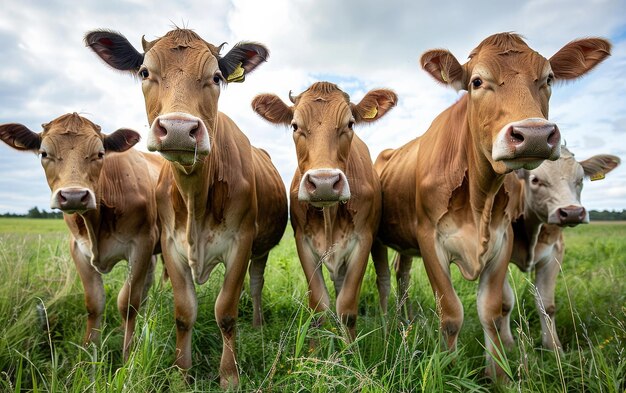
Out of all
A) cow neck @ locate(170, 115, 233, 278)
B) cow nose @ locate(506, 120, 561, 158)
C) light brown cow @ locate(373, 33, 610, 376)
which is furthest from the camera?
cow neck @ locate(170, 115, 233, 278)

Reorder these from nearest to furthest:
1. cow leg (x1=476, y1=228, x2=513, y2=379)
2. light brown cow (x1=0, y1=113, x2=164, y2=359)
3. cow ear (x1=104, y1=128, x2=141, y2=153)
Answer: cow leg (x1=476, y1=228, x2=513, y2=379), light brown cow (x1=0, y1=113, x2=164, y2=359), cow ear (x1=104, y1=128, x2=141, y2=153)

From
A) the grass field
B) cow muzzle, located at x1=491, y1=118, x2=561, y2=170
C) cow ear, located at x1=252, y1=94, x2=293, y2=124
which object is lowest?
the grass field

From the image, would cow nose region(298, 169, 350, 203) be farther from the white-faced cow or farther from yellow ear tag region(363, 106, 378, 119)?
the white-faced cow

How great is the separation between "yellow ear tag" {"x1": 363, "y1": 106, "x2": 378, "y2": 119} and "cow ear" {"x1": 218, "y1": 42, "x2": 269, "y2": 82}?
129cm

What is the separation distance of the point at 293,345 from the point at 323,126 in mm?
2126

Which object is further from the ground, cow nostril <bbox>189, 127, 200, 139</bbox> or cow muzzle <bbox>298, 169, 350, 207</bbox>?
cow nostril <bbox>189, 127, 200, 139</bbox>

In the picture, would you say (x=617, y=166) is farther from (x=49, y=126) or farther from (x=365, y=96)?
(x=49, y=126)

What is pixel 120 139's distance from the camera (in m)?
5.64

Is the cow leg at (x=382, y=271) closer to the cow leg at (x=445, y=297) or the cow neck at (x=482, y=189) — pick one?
the cow leg at (x=445, y=297)

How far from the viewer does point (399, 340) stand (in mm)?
4473

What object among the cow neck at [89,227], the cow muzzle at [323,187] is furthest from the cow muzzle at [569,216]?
the cow neck at [89,227]

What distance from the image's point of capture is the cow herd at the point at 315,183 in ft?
12.6

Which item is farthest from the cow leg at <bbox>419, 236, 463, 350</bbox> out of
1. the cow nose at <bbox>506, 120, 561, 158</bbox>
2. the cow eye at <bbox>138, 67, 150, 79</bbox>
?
the cow eye at <bbox>138, 67, 150, 79</bbox>

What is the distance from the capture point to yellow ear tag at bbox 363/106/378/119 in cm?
528
